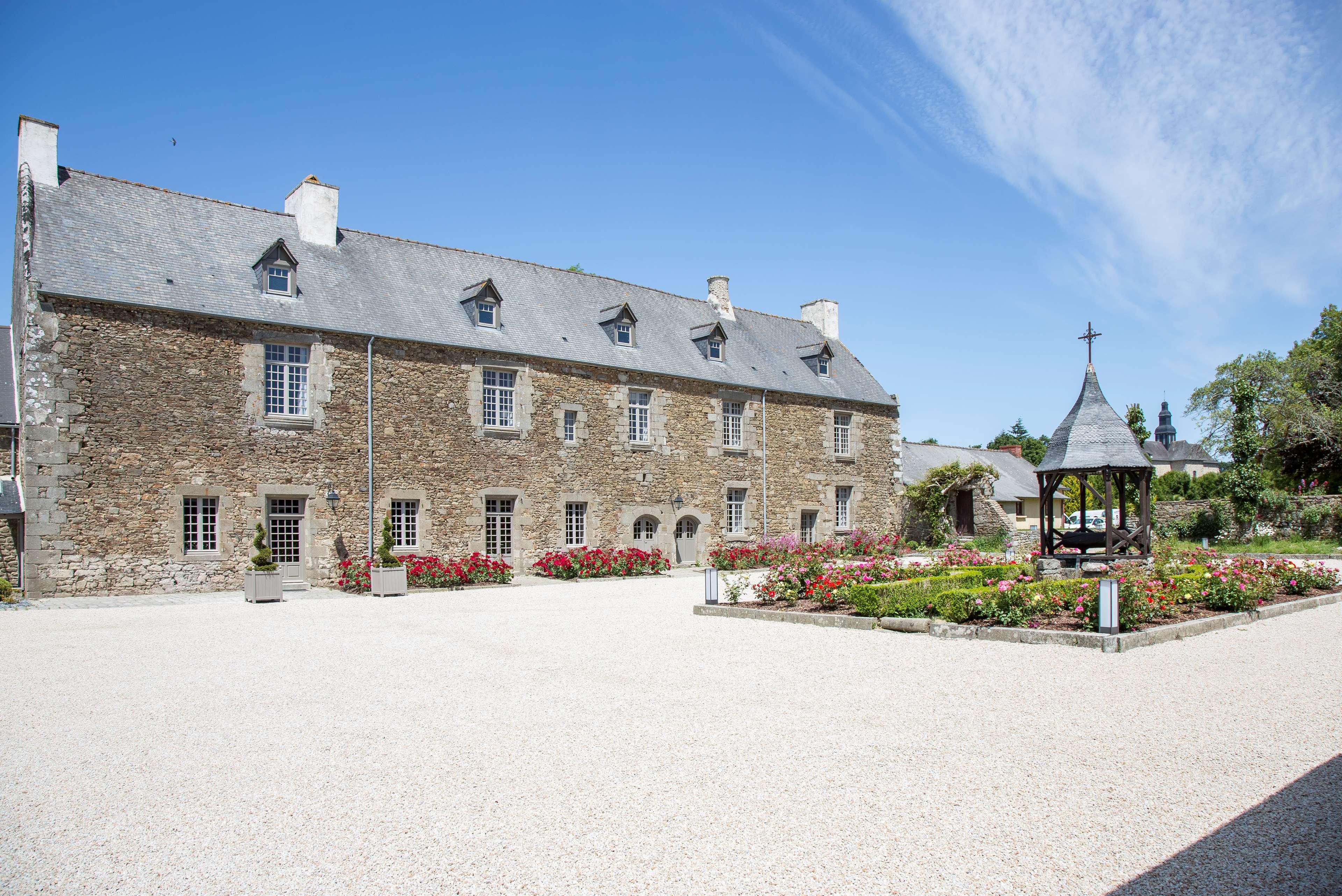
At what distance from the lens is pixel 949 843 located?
4113mm

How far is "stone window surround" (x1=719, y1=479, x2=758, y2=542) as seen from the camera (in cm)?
2578

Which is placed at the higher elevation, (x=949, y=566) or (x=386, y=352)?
(x=386, y=352)

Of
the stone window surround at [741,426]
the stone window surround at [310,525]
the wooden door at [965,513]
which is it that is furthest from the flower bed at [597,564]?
the wooden door at [965,513]

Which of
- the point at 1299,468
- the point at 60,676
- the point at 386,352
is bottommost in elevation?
the point at 60,676

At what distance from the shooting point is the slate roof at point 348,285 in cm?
1742

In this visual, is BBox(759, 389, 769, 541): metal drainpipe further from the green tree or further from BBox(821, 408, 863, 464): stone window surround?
the green tree

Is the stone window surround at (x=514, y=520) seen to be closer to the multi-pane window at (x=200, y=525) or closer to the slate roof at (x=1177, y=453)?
the multi-pane window at (x=200, y=525)

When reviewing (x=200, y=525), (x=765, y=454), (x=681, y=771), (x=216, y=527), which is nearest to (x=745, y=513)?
(x=765, y=454)

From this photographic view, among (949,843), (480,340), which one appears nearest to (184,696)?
(949,843)

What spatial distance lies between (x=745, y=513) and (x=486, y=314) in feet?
31.7

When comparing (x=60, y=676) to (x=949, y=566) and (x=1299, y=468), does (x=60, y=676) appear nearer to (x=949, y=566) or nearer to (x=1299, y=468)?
(x=949, y=566)

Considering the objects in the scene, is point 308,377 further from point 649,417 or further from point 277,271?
point 649,417

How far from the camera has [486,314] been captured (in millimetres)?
22125

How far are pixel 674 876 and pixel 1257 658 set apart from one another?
7.52 m
